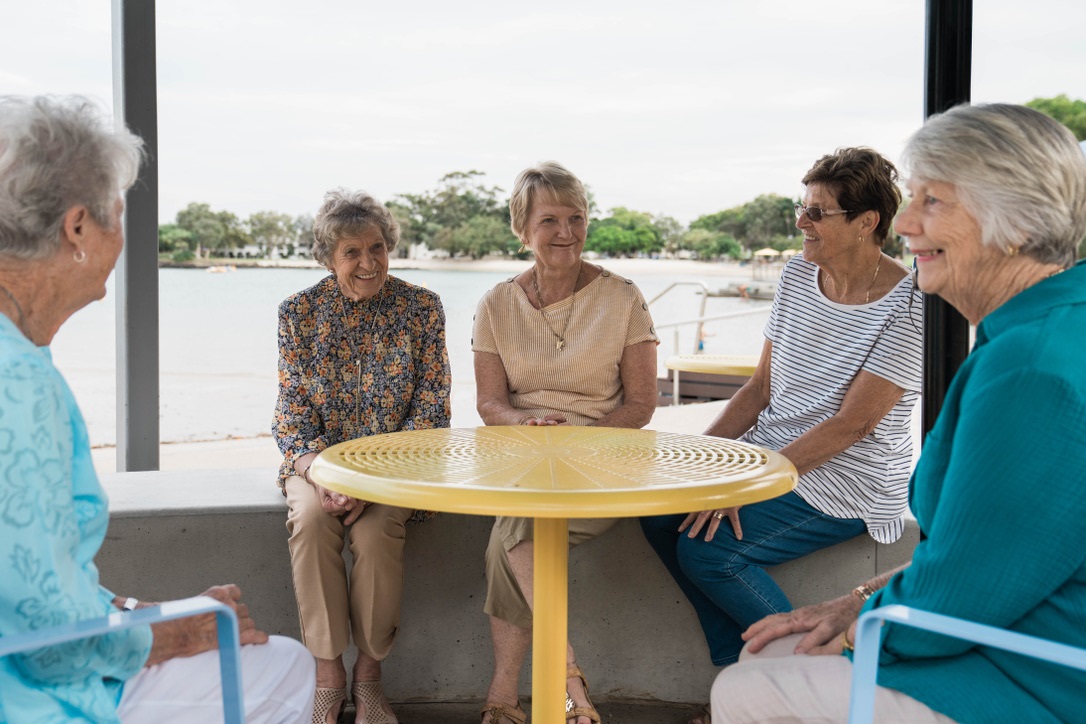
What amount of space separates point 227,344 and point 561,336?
26296 mm

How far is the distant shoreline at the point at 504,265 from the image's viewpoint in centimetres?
2288

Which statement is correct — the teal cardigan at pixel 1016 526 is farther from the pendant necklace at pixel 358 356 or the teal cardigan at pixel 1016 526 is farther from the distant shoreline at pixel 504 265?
the distant shoreline at pixel 504 265

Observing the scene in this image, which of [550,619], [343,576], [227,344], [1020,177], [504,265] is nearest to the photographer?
[1020,177]

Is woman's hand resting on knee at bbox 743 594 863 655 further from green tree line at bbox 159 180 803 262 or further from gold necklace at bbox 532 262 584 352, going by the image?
green tree line at bbox 159 180 803 262

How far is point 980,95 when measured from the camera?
2.58m

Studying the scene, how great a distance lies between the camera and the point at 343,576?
2416 millimetres

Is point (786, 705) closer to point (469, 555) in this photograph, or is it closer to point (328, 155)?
point (469, 555)

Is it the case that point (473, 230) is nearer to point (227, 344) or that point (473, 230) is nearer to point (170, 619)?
point (227, 344)

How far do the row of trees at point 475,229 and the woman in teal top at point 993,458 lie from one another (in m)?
17.9

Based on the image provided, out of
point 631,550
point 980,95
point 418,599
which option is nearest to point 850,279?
point 980,95

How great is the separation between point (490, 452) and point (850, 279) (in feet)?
3.34

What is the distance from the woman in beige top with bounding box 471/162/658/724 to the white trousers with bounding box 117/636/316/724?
1.07 m

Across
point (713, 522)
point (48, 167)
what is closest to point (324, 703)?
point (713, 522)

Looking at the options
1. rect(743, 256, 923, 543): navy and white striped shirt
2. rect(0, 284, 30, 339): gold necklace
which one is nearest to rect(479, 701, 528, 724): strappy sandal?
rect(743, 256, 923, 543): navy and white striped shirt
